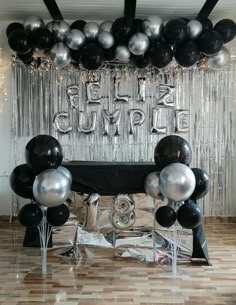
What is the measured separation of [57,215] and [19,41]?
2.33 m

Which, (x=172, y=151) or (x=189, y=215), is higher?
(x=172, y=151)

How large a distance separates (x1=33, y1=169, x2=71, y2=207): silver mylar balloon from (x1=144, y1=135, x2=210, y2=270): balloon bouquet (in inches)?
31.5

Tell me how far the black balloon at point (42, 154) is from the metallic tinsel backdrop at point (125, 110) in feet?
7.96

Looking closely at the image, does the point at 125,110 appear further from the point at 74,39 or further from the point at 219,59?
the point at 219,59

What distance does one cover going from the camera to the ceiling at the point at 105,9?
17.2 feet

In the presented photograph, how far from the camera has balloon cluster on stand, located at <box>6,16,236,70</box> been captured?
503cm

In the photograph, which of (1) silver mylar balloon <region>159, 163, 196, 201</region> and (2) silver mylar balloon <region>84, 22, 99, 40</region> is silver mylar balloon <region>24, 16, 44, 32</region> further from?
(1) silver mylar balloon <region>159, 163, 196, 201</region>

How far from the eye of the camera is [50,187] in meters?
3.48

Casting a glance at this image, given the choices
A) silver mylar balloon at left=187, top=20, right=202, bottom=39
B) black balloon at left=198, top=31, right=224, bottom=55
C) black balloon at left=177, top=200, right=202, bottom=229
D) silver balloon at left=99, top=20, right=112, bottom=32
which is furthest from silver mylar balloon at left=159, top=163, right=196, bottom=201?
silver balloon at left=99, top=20, right=112, bottom=32

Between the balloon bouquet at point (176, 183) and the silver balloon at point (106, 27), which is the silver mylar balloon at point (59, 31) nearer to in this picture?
the silver balloon at point (106, 27)

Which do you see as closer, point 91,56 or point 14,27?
point 91,56

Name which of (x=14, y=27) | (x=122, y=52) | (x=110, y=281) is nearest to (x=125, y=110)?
(x=122, y=52)

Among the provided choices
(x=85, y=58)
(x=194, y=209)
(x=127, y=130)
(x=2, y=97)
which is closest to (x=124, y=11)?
(x=85, y=58)

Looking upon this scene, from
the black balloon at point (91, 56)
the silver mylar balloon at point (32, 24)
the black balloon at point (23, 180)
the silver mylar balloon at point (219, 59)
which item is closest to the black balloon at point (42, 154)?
the black balloon at point (23, 180)
